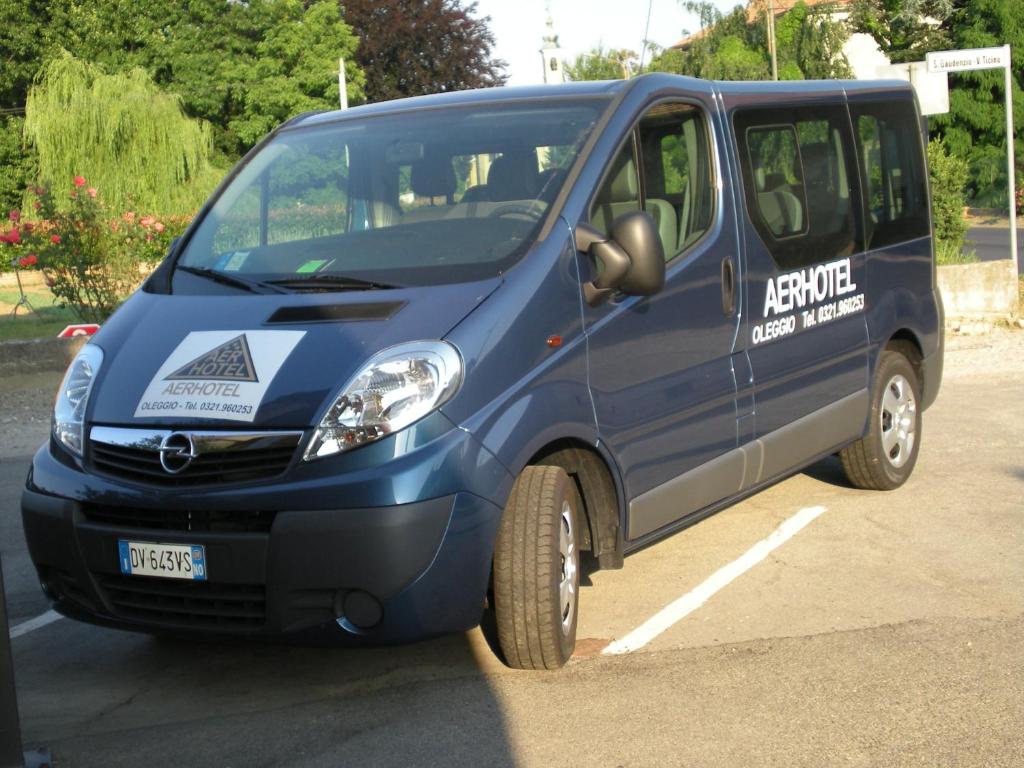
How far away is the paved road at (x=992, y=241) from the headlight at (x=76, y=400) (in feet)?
64.3

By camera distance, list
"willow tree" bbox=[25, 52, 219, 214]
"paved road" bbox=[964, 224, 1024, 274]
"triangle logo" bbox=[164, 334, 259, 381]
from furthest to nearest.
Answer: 1. "willow tree" bbox=[25, 52, 219, 214]
2. "paved road" bbox=[964, 224, 1024, 274]
3. "triangle logo" bbox=[164, 334, 259, 381]

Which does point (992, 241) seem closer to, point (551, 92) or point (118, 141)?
point (118, 141)

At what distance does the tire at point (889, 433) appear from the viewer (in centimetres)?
726

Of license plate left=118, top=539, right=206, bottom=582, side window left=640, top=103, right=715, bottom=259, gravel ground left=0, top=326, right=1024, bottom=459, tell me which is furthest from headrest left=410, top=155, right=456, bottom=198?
gravel ground left=0, top=326, right=1024, bottom=459

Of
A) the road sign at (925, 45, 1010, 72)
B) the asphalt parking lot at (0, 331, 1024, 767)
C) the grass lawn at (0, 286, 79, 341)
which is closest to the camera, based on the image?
the asphalt parking lot at (0, 331, 1024, 767)

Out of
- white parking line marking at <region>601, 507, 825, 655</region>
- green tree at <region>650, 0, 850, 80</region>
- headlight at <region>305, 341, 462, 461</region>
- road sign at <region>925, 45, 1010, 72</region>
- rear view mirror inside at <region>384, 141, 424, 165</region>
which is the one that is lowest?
white parking line marking at <region>601, 507, 825, 655</region>

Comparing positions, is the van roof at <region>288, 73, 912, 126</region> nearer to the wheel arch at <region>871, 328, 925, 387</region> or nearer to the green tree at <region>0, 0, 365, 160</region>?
the wheel arch at <region>871, 328, 925, 387</region>

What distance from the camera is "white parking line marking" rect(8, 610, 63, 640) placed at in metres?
5.81

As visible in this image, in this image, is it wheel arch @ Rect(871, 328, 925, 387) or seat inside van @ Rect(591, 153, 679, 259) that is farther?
wheel arch @ Rect(871, 328, 925, 387)

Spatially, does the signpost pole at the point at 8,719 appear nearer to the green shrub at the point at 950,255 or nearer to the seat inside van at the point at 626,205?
the seat inside van at the point at 626,205

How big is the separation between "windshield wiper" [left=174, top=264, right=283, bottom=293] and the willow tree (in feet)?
102

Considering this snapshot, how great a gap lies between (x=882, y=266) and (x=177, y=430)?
4.05 metres

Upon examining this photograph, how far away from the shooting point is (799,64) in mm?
52281

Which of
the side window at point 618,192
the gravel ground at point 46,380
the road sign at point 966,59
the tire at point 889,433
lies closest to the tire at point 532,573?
the side window at point 618,192
